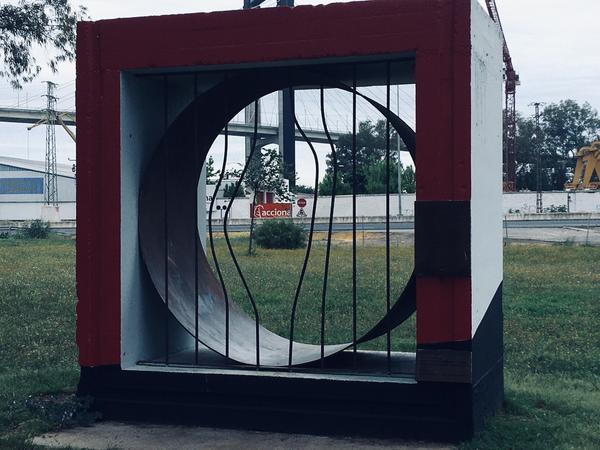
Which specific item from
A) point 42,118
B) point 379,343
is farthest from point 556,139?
point 379,343

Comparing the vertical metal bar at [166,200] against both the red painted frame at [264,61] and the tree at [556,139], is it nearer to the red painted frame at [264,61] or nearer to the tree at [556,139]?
the red painted frame at [264,61]

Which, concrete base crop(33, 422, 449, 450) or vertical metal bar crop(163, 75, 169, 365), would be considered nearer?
concrete base crop(33, 422, 449, 450)

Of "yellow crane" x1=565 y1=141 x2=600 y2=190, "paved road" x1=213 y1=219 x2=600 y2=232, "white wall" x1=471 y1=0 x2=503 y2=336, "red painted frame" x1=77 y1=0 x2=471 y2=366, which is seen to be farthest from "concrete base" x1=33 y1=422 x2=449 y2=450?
"yellow crane" x1=565 y1=141 x2=600 y2=190

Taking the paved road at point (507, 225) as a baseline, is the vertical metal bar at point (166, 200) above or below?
above

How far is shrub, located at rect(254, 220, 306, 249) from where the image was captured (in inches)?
1013

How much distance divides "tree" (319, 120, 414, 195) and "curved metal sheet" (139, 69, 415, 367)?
43997mm

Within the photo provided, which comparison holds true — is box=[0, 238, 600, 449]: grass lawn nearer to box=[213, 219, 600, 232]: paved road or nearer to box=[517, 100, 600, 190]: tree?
box=[213, 219, 600, 232]: paved road

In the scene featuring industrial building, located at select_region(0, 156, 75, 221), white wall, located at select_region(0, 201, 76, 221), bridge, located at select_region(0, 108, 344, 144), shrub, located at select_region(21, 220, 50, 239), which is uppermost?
bridge, located at select_region(0, 108, 344, 144)

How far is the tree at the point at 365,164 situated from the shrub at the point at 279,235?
82.8 ft

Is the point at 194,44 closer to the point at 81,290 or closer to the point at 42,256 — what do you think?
the point at 81,290

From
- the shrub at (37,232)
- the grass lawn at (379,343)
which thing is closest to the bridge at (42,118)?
the shrub at (37,232)

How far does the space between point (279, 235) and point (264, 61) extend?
19890mm

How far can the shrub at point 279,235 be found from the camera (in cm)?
2572

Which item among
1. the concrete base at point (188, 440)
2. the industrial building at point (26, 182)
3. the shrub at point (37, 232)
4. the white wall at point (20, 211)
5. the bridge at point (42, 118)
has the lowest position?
the concrete base at point (188, 440)
